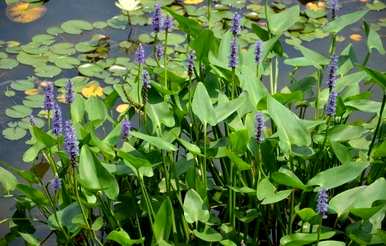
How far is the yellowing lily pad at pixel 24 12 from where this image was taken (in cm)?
314

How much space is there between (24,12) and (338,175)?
201 cm

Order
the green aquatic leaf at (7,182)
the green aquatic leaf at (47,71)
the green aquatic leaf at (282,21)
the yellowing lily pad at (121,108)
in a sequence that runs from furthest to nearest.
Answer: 1. the green aquatic leaf at (47,71)
2. the yellowing lily pad at (121,108)
3. the green aquatic leaf at (282,21)
4. the green aquatic leaf at (7,182)

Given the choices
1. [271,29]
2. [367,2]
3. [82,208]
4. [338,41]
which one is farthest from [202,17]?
[82,208]

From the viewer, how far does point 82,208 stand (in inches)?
62.0

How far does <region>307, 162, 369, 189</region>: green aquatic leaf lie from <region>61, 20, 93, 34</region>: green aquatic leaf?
68.2 inches

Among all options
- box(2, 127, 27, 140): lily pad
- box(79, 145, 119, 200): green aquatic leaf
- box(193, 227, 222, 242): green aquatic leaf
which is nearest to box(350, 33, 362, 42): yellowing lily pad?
box(2, 127, 27, 140): lily pad

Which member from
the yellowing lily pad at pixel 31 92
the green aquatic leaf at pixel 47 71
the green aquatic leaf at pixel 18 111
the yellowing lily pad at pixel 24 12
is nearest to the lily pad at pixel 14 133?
the green aquatic leaf at pixel 18 111

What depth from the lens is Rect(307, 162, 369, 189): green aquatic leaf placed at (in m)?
1.56

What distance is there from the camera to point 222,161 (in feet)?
6.17

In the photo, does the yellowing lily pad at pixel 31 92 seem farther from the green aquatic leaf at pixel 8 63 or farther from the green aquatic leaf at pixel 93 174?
the green aquatic leaf at pixel 93 174

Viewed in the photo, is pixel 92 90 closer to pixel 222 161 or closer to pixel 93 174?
pixel 222 161

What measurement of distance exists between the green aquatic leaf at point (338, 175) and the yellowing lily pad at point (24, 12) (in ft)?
6.32

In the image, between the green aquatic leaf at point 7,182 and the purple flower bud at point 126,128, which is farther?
the green aquatic leaf at point 7,182

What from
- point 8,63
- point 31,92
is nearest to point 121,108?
point 31,92
